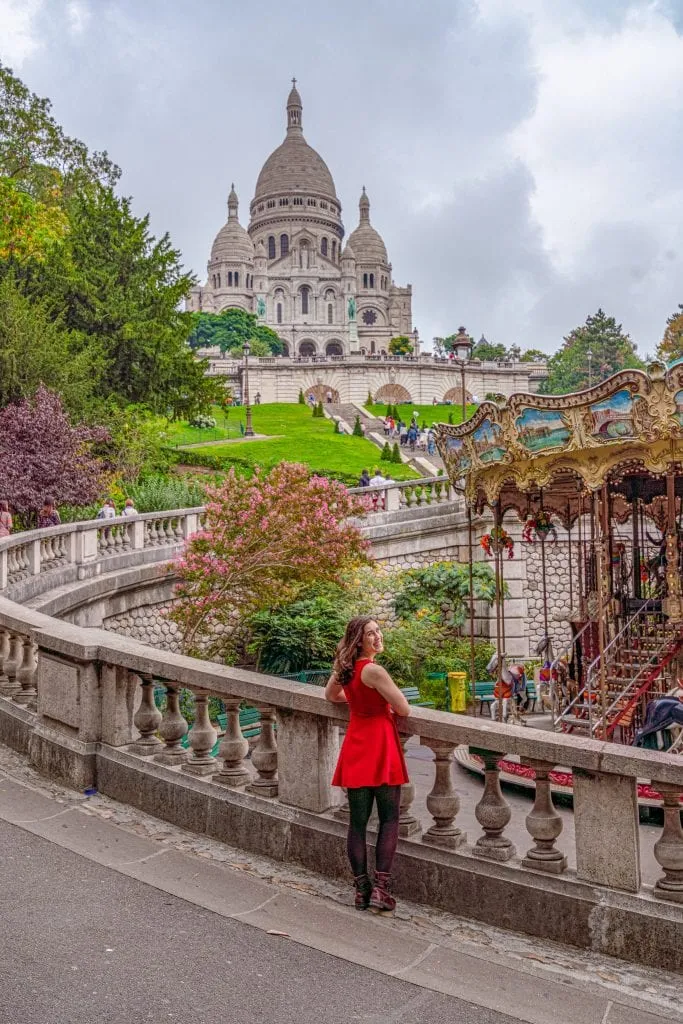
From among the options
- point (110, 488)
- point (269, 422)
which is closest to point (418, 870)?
point (110, 488)

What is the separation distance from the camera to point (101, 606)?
45.3 feet

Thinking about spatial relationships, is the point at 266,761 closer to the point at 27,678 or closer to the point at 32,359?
the point at 27,678

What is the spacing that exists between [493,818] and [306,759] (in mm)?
1051

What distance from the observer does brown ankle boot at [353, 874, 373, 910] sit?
4352 mm

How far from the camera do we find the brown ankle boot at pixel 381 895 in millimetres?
4297

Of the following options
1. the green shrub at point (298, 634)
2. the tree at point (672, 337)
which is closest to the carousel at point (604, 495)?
the green shrub at point (298, 634)

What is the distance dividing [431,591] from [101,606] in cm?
876

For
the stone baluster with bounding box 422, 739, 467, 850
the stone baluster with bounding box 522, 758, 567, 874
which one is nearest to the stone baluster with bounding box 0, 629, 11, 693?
the stone baluster with bounding box 422, 739, 467, 850

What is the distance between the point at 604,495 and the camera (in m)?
10.5

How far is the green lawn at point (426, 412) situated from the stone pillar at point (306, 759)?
56387 mm

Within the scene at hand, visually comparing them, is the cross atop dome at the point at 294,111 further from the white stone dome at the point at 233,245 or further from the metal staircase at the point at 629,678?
the metal staircase at the point at 629,678

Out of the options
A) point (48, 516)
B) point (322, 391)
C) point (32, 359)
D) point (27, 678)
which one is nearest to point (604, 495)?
point (27, 678)

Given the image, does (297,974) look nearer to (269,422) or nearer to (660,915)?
(660,915)

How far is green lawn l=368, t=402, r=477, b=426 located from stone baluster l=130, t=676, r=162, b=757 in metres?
55.6
